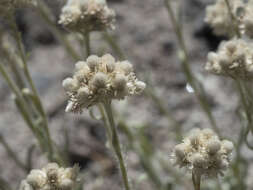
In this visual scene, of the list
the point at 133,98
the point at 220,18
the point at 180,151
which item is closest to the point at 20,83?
the point at 220,18

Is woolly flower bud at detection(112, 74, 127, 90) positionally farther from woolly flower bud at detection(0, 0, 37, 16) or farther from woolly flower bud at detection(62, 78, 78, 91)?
woolly flower bud at detection(0, 0, 37, 16)

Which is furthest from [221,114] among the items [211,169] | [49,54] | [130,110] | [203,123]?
[211,169]

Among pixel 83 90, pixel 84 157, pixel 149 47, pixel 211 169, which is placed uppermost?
pixel 149 47

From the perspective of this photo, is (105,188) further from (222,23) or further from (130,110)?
(222,23)

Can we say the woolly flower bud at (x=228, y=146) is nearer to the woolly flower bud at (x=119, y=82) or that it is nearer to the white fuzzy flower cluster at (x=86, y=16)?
the woolly flower bud at (x=119, y=82)

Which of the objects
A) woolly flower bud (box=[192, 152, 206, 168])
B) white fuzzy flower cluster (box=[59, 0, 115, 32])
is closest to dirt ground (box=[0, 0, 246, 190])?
white fuzzy flower cluster (box=[59, 0, 115, 32])
